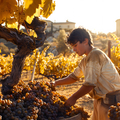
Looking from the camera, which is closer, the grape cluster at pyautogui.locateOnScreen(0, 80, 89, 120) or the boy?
the grape cluster at pyautogui.locateOnScreen(0, 80, 89, 120)

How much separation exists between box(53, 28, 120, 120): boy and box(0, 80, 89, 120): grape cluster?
0.44 ft

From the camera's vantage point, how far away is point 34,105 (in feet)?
4.62

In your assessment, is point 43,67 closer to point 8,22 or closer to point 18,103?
point 8,22

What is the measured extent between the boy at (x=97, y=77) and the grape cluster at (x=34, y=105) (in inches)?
5.3

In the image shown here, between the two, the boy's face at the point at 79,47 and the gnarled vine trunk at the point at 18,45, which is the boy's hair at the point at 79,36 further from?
the gnarled vine trunk at the point at 18,45

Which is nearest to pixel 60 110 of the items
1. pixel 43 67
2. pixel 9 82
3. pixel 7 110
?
pixel 7 110

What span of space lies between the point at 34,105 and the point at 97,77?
2.49 feet

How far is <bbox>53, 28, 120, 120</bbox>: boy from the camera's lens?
1.56m

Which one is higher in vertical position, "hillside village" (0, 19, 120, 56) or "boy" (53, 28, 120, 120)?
"hillside village" (0, 19, 120, 56)

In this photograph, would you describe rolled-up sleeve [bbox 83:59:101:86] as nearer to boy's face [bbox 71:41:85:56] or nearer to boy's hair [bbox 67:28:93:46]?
boy's face [bbox 71:41:85:56]

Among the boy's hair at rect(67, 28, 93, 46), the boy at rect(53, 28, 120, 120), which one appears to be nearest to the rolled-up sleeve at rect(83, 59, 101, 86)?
the boy at rect(53, 28, 120, 120)

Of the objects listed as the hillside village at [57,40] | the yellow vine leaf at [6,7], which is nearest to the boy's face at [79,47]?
the yellow vine leaf at [6,7]

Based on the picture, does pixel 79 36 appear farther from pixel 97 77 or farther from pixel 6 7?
pixel 6 7

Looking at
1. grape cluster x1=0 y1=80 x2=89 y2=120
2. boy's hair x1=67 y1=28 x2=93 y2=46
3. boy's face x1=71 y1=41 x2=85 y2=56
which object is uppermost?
boy's hair x1=67 y1=28 x2=93 y2=46
